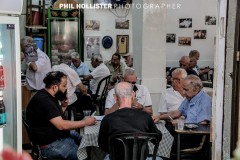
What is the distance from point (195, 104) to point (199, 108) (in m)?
0.07

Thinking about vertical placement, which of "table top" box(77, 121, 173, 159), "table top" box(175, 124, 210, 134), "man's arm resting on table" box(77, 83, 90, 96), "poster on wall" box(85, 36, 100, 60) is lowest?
"table top" box(77, 121, 173, 159)

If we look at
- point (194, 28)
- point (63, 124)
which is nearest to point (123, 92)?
point (63, 124)

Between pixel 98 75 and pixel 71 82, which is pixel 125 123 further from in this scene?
pixel 98 75

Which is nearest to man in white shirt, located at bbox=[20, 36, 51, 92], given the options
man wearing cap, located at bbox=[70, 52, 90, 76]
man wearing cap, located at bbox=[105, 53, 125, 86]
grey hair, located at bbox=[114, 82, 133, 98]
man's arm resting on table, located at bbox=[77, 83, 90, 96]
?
man's arm resting on table, located at bbox=[77, 83, 90, 96]

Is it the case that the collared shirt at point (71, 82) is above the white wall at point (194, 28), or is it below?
below

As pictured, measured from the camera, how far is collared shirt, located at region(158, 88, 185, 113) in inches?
216

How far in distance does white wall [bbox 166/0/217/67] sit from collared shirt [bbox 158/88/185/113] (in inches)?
202

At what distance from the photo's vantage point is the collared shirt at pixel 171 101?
5.48 m

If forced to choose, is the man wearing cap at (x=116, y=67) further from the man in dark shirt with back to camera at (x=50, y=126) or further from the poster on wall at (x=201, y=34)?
the man in dark shirt with back to camera at (x=50, y=126)

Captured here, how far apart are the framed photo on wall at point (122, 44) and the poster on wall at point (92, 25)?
63cm

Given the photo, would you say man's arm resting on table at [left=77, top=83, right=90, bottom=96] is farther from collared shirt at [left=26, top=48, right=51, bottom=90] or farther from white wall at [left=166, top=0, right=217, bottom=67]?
white wall at [left=166, top=0, right=217, bottom=67]

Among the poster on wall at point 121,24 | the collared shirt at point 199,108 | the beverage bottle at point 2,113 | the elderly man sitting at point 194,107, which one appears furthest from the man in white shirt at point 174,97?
the poster on wall at point 121,24

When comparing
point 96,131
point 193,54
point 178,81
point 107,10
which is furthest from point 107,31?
point 96,131

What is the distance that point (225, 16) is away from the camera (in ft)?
12.3
